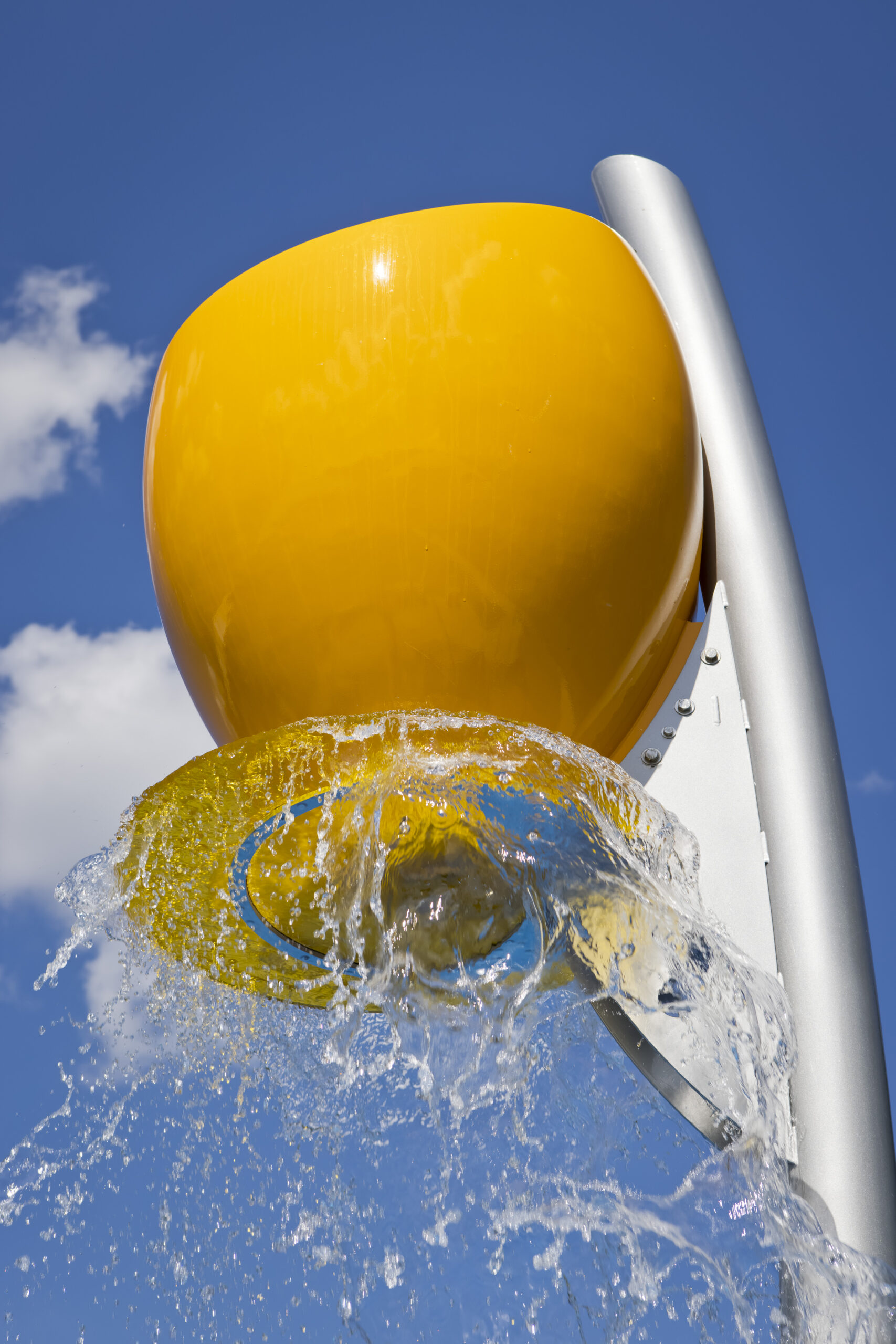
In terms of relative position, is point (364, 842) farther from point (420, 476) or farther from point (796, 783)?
point (796, 783)

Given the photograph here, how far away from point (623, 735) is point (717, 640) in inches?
15.7

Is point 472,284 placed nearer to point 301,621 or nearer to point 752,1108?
point 301,621

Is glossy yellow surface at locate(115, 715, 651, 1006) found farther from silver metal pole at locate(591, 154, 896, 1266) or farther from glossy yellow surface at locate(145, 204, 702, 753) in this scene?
silver metal pole at locate(591, 154, 896, 1266)

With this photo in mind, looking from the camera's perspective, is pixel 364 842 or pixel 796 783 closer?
pixel 364 842

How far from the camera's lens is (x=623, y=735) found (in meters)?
2.77

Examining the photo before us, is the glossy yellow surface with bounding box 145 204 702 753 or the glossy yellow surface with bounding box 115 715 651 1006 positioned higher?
the glossy yellow surface with bounding box 145 204 702 753

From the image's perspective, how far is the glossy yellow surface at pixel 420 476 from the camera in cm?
222

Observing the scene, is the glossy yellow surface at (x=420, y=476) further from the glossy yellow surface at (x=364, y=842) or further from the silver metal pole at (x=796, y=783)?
the silver metal pole at (x=796, y=783)

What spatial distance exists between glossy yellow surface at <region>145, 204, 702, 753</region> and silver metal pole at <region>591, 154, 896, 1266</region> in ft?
1.96

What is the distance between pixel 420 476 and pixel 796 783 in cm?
127

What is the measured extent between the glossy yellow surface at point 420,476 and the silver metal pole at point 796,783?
1.96 feet

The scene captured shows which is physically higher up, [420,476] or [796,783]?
[420,476]

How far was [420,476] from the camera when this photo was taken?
7.25 feet

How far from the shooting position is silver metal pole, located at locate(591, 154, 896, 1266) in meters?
2.51
